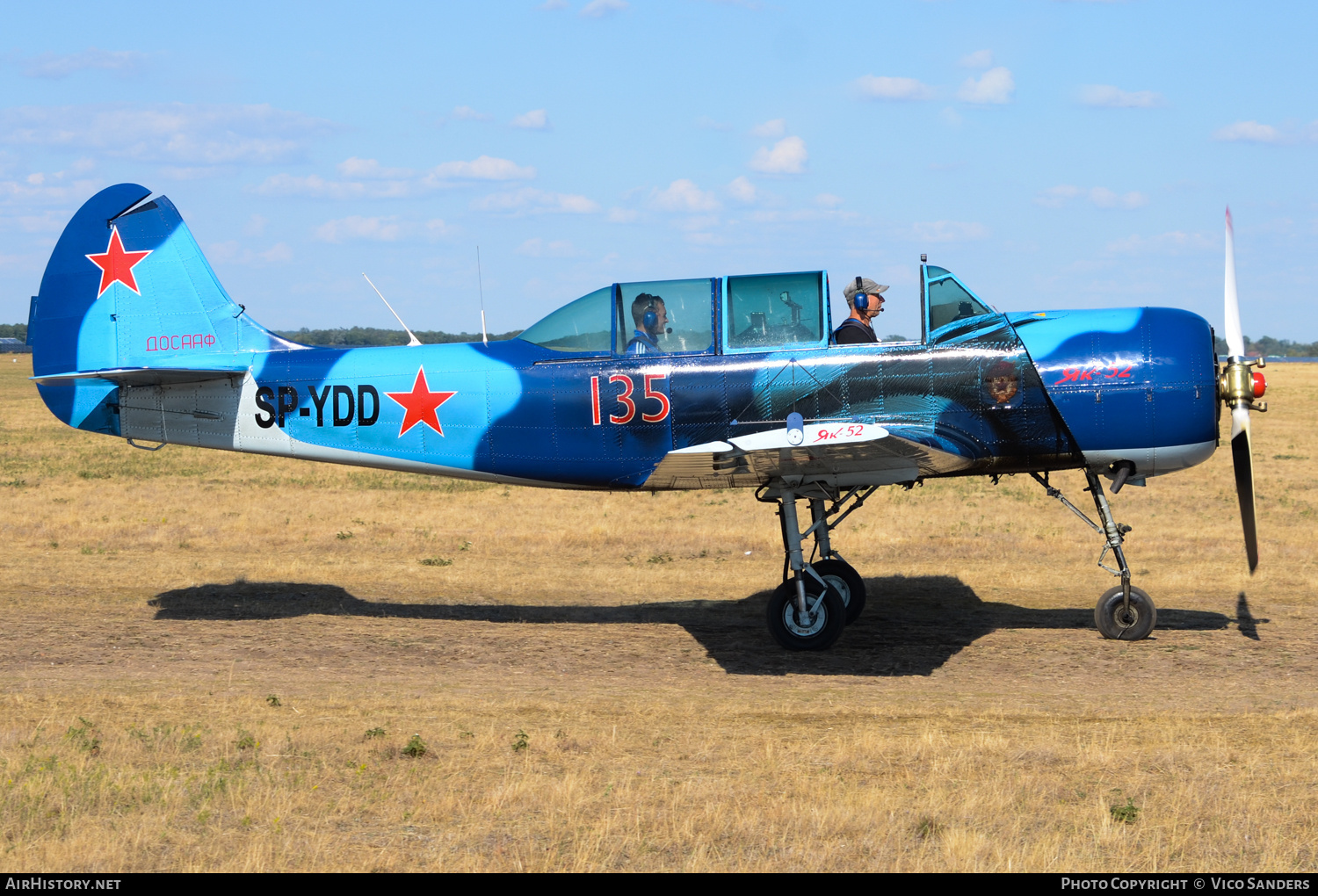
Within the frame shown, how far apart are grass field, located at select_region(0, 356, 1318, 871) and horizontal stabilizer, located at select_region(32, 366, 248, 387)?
2458mm

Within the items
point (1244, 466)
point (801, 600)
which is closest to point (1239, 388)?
point (1244, 466)

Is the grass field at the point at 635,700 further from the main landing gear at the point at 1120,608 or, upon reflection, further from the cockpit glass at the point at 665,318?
the cockpit glass at the point at 665,318

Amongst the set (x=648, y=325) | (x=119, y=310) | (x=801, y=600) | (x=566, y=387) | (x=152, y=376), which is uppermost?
(x=119, y=310)

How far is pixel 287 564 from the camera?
1509cm

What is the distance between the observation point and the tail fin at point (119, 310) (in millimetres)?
11930

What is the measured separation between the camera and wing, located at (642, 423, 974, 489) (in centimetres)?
913

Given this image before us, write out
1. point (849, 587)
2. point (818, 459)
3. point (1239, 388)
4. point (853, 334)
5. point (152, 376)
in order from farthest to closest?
1. point (849, 587)
2. point (152, 376)
3. point (853, 334)
4. point (1239, 388)
5. point (818, 459)

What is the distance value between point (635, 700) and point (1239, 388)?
5911 mm

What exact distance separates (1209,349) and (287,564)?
11260mm

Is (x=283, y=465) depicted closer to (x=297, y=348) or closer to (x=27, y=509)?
(x=27, y=509)

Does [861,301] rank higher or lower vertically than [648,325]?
higher

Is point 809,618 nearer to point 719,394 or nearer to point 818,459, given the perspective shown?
point 818,459

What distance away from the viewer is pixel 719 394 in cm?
1027
